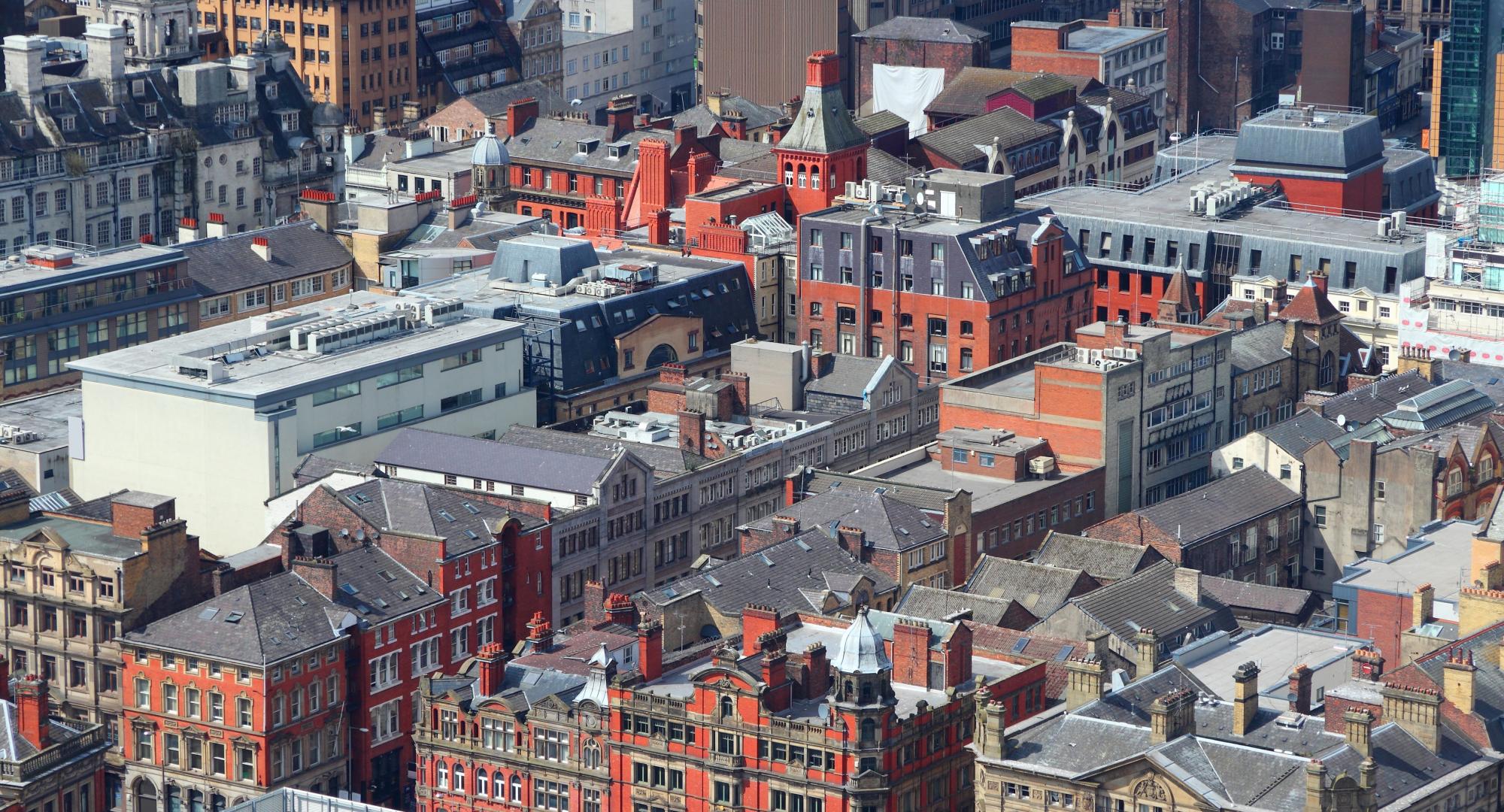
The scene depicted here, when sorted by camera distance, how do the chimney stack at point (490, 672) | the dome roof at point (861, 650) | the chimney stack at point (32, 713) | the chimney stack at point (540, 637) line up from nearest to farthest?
1. the dome roof at point (861, 650)
2. the chimney stack at point (32, 713)
3. the chimney stack at point (490, 672)
4. the chimney stack at point (540, 637)

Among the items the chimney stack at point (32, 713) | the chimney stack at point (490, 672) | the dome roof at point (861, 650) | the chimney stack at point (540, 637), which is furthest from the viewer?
the chimney stack at point (540, 637)

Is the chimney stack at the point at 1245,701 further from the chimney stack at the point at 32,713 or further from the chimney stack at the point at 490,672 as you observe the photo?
the chimney stack at the point at 32,713

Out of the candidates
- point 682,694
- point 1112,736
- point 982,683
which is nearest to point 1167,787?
point 1112,736

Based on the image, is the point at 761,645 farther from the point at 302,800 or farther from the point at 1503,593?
the point at 1503,593

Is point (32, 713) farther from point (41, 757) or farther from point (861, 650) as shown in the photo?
point (861, 650)

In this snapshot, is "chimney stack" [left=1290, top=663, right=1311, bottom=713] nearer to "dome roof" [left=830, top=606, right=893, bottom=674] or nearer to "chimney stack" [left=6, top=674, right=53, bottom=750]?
"dome roof" [left=830, top=606, right=893, bottom=674]

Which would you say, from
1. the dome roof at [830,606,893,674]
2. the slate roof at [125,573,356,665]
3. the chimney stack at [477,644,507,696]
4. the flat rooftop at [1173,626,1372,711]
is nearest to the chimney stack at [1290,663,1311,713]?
the flat rooftop at [1173,626,1372,711]

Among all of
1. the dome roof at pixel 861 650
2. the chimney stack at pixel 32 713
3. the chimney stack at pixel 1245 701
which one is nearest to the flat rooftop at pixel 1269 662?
the chimney stack at pixel 1245 701

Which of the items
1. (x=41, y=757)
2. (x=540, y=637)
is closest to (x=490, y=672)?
(x=540, y=637)
